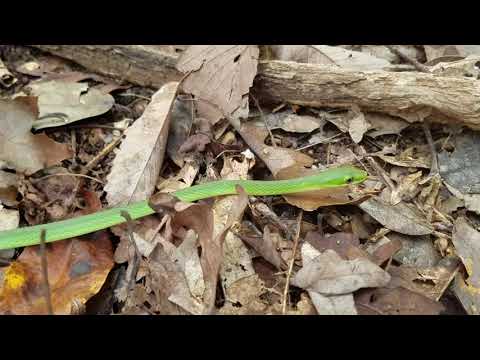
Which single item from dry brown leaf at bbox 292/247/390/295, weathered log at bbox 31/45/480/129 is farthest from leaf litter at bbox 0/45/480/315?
weathered log at bbox 31/45/480/129

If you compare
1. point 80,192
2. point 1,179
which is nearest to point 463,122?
point 80,192

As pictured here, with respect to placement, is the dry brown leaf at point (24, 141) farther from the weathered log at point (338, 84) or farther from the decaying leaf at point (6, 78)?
the weathered log at point (338, 84)

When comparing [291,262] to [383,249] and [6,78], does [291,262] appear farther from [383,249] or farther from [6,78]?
[6,78]

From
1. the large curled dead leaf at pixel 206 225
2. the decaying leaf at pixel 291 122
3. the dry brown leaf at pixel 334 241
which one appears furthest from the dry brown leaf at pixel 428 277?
the decaying leaf at pixel 291 122

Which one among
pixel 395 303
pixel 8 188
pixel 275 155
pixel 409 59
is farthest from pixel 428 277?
pixel 8 188

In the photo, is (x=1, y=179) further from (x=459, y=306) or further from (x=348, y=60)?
(x=459, y=306)

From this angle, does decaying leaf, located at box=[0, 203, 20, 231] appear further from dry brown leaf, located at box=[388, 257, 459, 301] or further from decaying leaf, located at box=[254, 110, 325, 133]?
dry brown leaf, located at box=[388, 257, 459, 301]
